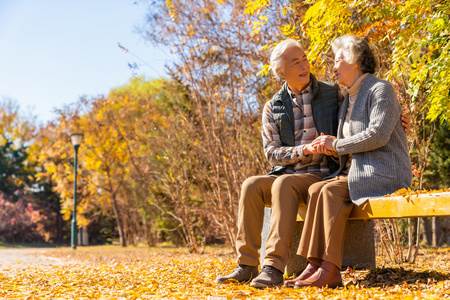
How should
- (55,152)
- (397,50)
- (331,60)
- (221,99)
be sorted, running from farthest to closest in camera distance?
(55,152) < (221,99) < (331,60) < (397,50)

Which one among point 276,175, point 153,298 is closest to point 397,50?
point 276,175

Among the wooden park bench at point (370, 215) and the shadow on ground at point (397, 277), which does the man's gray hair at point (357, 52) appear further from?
the shadow on ground at point (397, 277)

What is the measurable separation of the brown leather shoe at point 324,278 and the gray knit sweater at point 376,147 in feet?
1.34

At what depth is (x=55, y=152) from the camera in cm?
2225

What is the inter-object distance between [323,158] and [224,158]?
4390mm

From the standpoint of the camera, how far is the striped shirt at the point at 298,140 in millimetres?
4195

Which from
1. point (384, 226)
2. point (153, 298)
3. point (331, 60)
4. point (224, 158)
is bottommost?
point (153, 298)

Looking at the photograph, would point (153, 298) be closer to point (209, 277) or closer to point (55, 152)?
point (209, 277)

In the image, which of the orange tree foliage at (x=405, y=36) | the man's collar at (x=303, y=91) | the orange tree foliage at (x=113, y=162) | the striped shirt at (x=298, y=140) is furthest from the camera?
the orange tree foliage at (x=113, y=162)

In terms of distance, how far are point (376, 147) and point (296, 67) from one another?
2.77 ft

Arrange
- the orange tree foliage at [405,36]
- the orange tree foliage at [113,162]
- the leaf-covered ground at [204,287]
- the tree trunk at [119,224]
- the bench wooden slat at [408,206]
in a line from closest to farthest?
A: the bench wooden slat at [408,206] → the leaf-covered ground at [204,287] → the orange tree foliage at [405,36] → the orange tree foliage at [113,162] → the tree trunk at [119,224]

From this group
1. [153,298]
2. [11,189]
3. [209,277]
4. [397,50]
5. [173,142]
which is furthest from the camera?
[11,189]

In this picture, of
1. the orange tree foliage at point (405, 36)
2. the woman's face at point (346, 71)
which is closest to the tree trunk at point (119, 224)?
the orange tree foliage at point (405, 36)

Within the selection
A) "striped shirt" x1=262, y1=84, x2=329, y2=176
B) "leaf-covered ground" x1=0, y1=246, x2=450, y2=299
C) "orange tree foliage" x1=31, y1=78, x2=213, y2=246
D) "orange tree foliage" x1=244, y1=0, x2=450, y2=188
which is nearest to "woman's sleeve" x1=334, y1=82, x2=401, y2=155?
"striped shirt" x1=262, y1=84, x2=329, y2=176
